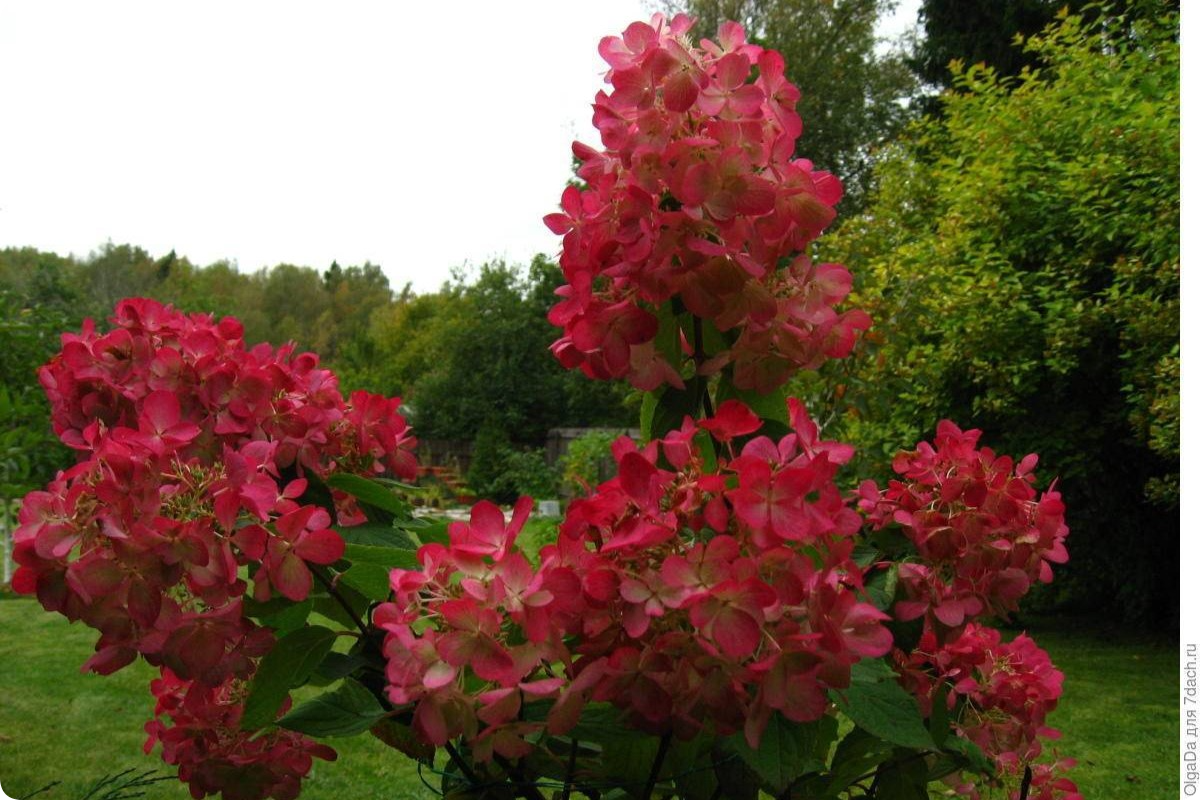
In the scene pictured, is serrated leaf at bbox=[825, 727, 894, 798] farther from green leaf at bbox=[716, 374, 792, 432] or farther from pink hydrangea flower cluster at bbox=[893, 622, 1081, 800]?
green leaf at bbox=[716, 374, 792, 432]

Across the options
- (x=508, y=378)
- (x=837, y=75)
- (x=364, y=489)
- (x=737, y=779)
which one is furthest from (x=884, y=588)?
(x=837, y=75)

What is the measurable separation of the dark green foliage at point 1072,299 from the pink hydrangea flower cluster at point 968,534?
389 centimetres

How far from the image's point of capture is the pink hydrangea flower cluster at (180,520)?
22.5 inches

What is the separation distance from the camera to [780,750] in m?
0.61

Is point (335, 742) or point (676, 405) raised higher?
point (676, 405)

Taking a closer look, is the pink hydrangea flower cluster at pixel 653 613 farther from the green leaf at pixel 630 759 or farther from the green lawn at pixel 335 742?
the green lawn at pixel 335 742

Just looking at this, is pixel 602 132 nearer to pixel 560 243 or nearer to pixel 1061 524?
pixel 560 243

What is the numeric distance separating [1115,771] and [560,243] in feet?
12.2

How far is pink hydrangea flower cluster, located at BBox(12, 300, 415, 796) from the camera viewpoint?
57 centimetres

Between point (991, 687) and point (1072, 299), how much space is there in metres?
4.79

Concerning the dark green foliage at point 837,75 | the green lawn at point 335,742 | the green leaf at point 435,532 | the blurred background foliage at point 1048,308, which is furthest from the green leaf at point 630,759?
the dark green foliage at point 837,75

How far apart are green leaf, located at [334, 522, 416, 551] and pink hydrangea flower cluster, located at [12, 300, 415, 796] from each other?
5 cm

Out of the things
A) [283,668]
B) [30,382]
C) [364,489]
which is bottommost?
[283,668]

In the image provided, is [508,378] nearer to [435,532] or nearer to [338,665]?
[435,532]
